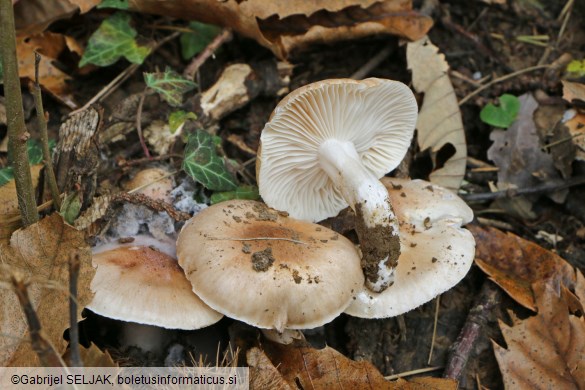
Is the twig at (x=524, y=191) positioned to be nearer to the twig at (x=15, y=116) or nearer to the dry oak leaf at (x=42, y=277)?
the dry oak leaf at (x=42, y=277)

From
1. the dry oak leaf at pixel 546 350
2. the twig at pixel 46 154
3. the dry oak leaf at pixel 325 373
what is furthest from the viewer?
the dry oak leaf at pixel 546 350

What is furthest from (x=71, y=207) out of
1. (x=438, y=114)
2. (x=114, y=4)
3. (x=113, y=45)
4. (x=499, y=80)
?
(x=499, y=80)

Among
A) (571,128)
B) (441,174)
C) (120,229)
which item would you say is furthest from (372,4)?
(120,229)

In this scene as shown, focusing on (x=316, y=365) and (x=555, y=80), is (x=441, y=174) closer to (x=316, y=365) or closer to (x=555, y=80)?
(x=555, y=80)

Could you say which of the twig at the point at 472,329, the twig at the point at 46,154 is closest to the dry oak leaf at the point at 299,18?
the twig at the point at 46,154

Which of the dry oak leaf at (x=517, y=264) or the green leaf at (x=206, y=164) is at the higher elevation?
the green leaf at (x=206, y=164)

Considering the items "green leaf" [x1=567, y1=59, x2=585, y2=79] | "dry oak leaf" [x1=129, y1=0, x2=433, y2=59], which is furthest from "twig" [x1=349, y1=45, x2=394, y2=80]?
"green leaf" [x1=567, y1=59, x2=585, y2=79]
